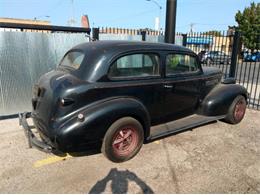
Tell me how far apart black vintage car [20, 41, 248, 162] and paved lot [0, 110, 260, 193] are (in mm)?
335

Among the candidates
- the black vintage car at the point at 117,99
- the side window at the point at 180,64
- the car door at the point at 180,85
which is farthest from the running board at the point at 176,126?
the side window at the point at 180,64

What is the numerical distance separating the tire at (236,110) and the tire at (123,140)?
2.45m

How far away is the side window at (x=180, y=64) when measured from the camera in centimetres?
414

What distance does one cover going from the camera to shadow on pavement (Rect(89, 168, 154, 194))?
2910 millimetres

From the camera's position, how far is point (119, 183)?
3064 mm

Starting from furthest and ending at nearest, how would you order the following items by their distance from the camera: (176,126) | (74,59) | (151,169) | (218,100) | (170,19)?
1. (170,19)
2. (218,100)
3. (176,126)
4. (74,59)
5. (151,169)

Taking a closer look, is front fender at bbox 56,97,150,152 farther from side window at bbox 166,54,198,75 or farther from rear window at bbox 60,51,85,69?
side window at bbox 166,54,198,75

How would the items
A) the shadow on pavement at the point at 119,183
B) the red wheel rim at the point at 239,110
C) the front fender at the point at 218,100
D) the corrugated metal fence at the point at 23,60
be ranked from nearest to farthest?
the shadow on pavement at the point at 119,183, the front fender at the point at 218,100, the red wheel rim at the point at 239,110, the corrugated metal fence at the point at 23,60

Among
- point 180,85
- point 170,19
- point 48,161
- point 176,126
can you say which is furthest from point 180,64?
point 48,161

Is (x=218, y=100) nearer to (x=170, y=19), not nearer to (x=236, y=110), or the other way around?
(x=236, y=110)

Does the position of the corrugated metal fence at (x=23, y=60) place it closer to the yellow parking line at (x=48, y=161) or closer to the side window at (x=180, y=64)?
the yellow parking line at (x=48, y=161)

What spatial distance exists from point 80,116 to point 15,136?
2.25m

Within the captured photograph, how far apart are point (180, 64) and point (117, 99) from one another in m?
1.71

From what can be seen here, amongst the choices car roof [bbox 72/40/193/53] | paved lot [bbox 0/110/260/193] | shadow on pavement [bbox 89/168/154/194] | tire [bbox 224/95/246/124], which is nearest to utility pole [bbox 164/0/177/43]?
tire [bbox 224/95/246/124]
